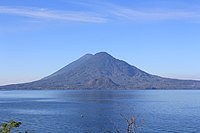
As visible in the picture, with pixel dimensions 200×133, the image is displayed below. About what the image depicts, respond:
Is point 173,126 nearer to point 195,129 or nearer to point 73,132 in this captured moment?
point 195,129

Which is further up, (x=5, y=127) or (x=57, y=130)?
(x=5, y=127)

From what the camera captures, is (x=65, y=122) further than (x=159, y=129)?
Yes

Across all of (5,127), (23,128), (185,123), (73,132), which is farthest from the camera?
(185,123)

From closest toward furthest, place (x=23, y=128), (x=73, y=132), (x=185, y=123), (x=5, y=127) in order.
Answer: (x=5, y=127) → (x=73, y=132) → (x=23, y=128) → (x=185, y=123)

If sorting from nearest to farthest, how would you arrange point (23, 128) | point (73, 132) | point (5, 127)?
1. point (5, 127)
2. point (73, 132)
3. point (23, 128)

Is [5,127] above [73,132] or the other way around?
above

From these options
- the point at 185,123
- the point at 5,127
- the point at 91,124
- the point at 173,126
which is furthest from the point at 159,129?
the point at 5,127

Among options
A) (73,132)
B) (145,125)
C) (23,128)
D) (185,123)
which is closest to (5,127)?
(73,132)

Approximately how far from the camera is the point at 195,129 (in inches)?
1671

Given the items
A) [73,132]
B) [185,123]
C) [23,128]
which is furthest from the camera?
[185,123]

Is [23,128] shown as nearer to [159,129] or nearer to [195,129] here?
[159,129]

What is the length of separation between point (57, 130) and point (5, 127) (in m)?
24.9

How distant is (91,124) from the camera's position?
48938 mm

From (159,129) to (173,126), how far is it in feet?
10.2
